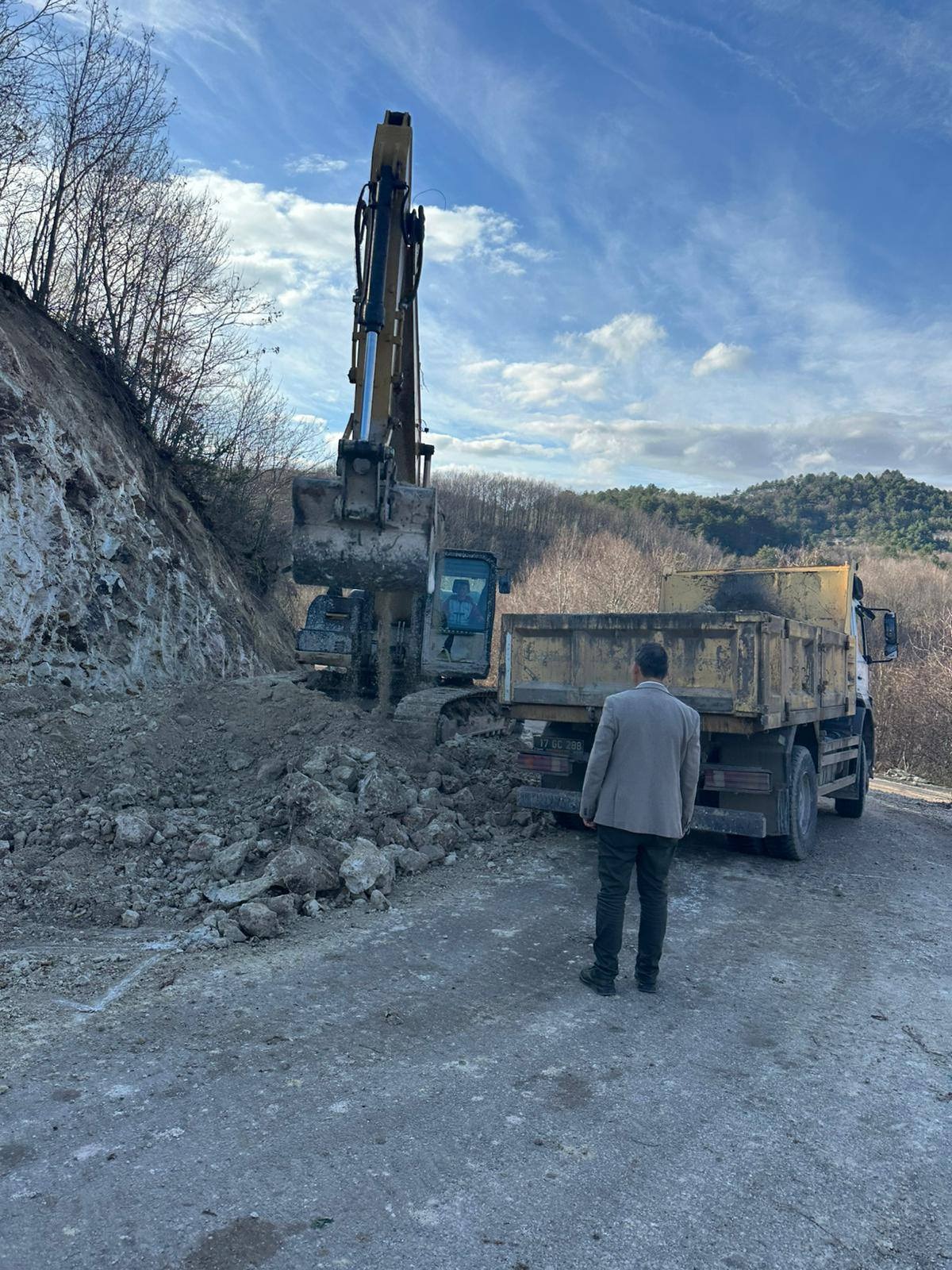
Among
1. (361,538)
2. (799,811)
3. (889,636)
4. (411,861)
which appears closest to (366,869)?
(411,861)

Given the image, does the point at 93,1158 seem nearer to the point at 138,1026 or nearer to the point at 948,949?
the point at 138,1026

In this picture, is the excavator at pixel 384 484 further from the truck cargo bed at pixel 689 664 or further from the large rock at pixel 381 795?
the large rock at pixel 381 795

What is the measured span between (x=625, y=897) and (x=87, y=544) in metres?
9.32

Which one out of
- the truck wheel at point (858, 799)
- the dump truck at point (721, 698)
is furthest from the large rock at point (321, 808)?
the truck wheel at point (858, 799)

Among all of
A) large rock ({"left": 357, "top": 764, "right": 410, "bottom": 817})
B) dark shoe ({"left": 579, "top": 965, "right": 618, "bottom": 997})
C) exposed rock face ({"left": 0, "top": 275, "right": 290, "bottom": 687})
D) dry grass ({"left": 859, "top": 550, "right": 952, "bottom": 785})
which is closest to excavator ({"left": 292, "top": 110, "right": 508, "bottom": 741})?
large rock ({"left": 357, "top": 764, "right": 410, "bottom": 817})

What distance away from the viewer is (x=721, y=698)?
22.9 ft

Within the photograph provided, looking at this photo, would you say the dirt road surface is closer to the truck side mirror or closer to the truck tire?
the truck tire

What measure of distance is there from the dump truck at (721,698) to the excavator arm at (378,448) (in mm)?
1267

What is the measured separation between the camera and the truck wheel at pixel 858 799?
10.7 m

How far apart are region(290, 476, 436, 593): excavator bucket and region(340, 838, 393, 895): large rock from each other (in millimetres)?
2731

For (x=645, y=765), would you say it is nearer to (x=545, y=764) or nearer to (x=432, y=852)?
(x=432, y=852)

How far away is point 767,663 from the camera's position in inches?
275

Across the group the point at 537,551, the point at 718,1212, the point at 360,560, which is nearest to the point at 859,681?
the point at 360,560

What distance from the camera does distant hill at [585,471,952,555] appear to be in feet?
237
